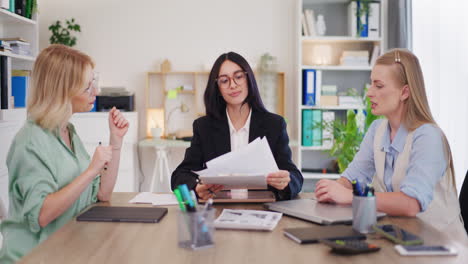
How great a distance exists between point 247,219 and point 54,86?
82 centimetres

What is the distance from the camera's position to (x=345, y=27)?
15.7 feet

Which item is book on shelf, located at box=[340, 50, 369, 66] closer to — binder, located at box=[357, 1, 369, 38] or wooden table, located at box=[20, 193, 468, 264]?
binder, located at box=[357, 1, 369, 38]

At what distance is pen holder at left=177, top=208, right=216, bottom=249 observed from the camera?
1242 mm

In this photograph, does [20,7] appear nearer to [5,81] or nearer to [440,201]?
[5,81]

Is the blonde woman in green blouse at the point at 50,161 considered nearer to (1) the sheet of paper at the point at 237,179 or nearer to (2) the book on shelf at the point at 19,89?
(1) the sheet of paper at the point at 237,179

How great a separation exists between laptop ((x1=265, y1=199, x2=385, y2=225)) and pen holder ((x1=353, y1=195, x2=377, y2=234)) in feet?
0.36

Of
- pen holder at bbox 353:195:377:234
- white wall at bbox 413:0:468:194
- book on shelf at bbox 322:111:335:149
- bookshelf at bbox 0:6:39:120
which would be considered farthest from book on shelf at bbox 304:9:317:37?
pen holder at bbox 353:195:377:234

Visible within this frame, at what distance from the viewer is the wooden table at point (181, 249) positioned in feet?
3.84

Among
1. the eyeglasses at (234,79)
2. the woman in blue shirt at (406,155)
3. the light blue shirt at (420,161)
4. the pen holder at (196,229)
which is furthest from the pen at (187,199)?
the eyeglasses at (234,79)

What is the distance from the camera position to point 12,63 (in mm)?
4031

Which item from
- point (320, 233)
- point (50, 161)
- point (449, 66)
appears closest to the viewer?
point (320, 233)

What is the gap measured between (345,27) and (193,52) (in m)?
1.55

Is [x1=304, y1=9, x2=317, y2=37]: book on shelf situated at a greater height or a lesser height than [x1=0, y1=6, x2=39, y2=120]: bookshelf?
greater

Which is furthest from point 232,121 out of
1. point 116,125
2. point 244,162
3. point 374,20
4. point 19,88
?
point 374,20
